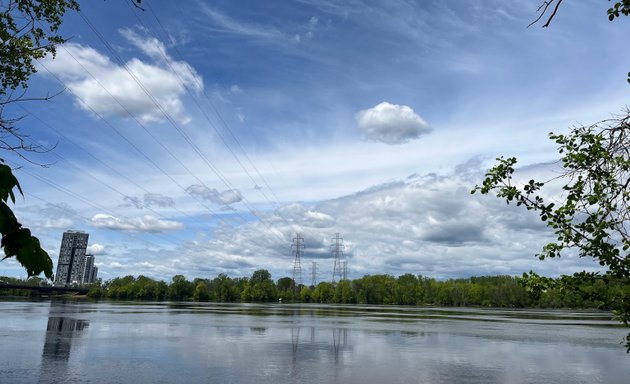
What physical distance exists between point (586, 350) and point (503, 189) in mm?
37680

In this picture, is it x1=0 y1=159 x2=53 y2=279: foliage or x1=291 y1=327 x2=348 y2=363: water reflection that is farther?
x1=291 y1=327 x2=348 y2=363: water reflection

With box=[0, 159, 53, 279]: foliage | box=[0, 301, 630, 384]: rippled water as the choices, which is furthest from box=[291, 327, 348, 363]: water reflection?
box=[0, 159, 53, 279]: foliage

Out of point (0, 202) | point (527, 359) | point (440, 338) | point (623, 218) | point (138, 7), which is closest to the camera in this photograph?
point (0, 202)

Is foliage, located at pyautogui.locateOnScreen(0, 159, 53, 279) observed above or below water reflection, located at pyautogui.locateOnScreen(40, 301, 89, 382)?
above

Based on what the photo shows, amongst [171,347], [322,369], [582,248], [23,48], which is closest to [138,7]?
[582,248]

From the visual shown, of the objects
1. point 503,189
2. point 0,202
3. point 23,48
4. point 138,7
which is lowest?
point 0,202

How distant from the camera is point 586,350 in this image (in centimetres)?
3762

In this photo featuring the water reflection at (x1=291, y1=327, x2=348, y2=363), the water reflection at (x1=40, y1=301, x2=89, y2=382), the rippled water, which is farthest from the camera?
the water reflection at (x1=291, y1=327, x2=348, y2=363)

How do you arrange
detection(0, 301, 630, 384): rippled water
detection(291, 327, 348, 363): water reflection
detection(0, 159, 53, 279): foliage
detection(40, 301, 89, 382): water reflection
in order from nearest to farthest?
detection(0, 159, 53, 279): foliage
detection(0, 301, 630, 384): rippled water
detection(40, 301, 89, 382): water reflection
detection(291, 327, 348, 363): water reflection

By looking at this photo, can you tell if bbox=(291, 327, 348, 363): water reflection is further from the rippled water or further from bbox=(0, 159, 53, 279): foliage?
bbox=(0, 159, 53, 279): foliage

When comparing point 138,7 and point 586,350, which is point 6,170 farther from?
point 586,350

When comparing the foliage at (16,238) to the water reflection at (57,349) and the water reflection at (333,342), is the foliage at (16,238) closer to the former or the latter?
the water reflection at (57,349)

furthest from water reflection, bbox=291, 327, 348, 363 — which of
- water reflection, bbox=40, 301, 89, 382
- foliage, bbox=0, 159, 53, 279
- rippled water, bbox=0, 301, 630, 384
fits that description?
foliage, bbox=0, 159, 53, 279

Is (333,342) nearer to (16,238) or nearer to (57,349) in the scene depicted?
(57,349)
